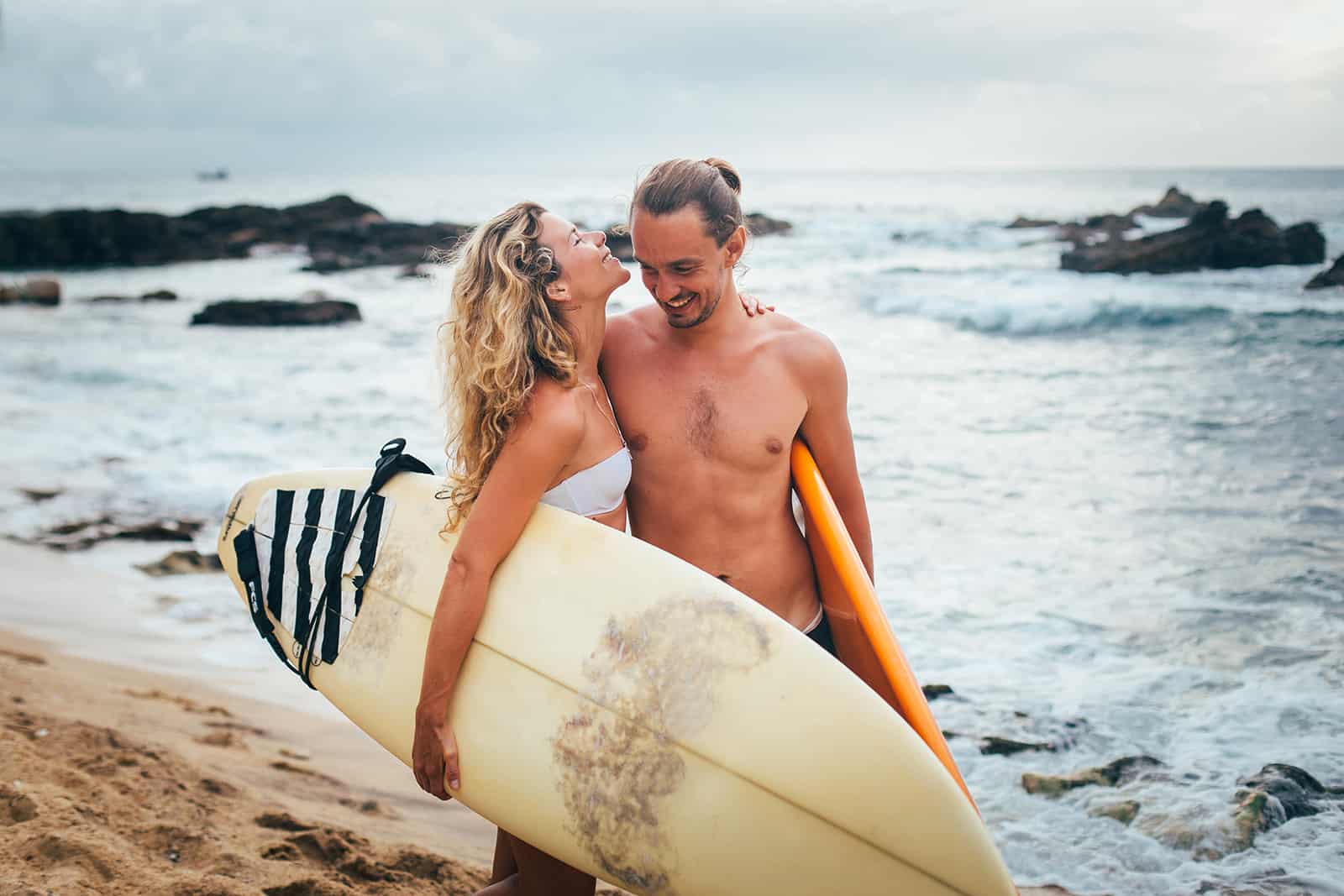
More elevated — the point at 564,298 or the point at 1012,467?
the point at 564,298

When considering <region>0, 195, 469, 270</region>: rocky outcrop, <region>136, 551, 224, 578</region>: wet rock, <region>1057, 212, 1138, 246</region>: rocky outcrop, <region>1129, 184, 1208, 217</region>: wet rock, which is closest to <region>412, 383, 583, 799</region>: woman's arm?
<region>136, 551, 224, 578</region>: wet rock

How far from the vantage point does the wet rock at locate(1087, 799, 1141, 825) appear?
3299mm

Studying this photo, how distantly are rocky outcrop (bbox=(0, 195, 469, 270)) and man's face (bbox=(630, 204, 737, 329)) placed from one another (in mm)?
22520

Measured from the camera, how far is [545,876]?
7.23ft

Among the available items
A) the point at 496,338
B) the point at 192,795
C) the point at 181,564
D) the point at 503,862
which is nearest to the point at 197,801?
the point at 192,795

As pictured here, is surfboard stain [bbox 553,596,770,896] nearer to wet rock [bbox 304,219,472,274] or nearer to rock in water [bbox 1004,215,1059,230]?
wet rock [bbox 304,219,472,274]

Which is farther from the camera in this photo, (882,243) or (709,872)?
(882,243)

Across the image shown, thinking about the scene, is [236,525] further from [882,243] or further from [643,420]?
[882,243]

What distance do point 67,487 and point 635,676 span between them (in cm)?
570

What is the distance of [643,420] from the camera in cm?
244

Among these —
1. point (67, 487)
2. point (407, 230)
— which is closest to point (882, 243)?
point (407, 230)

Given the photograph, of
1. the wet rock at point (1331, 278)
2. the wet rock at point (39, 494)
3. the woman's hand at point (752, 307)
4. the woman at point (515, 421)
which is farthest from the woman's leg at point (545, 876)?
the wet rock at point (1331, 278)

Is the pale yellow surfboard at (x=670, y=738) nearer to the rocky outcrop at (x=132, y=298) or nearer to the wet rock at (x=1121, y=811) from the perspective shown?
the wet rock at (x=1121, y=811)

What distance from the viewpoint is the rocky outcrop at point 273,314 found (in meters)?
14.4
